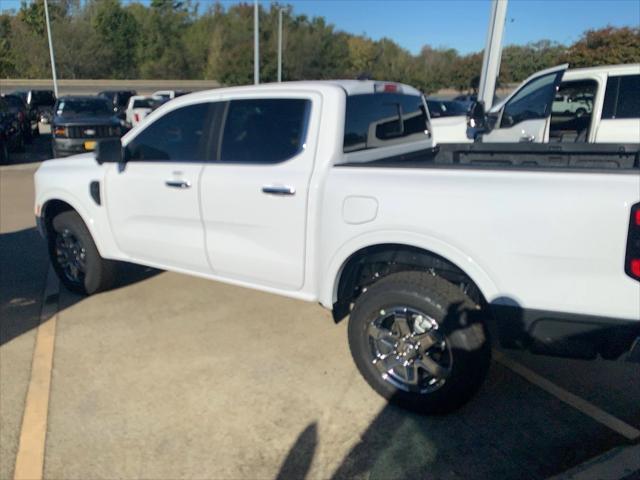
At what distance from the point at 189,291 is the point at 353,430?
2.62m

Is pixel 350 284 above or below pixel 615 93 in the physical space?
below

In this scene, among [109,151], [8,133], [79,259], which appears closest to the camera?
[109,151]

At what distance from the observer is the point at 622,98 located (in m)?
7.25

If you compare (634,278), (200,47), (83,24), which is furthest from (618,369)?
(200,47)

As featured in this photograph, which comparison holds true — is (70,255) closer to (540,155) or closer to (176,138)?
(176,138)

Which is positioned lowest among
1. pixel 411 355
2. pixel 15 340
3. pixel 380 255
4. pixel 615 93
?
Result: pixel 15 340

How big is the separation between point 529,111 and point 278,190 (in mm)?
5506

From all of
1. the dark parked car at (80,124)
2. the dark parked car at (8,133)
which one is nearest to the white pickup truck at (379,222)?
the dark parked car at (80,124)

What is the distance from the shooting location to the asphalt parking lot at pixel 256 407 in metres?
2.88

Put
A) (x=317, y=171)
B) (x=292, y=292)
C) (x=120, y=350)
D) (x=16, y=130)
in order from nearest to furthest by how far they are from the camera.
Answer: (x=317, y=171)
(x=292, y=292)
(x=120, y=350)
(x=16, y=130)

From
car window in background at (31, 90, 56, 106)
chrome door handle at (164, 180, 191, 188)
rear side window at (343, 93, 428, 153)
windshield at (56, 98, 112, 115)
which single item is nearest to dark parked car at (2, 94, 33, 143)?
windshield at (56, 98, 112, 115)

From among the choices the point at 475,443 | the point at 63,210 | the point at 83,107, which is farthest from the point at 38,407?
the point at 83,107

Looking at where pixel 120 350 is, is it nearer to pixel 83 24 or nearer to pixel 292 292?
pixel 292 292

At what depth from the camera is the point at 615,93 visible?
727cm
